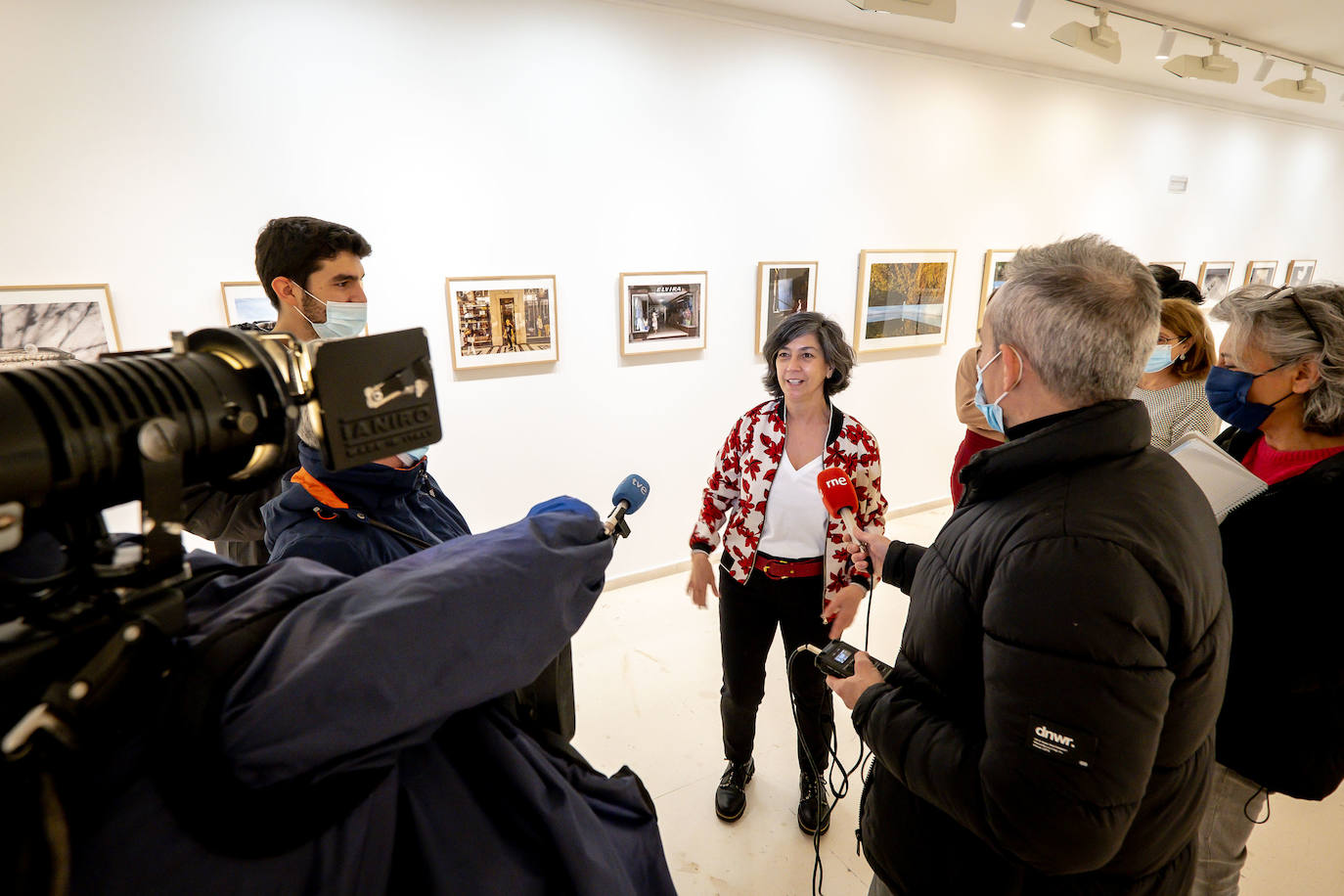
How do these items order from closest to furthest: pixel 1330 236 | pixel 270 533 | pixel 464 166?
pixel 270 533 → pixel 464 166 → pixel 1330 236

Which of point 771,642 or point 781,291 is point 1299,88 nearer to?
point 781,291

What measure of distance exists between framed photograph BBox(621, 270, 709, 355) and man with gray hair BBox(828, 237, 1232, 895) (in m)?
2.66

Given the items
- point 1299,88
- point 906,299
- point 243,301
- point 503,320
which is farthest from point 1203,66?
point 243,301

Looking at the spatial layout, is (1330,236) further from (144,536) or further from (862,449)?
(144,536)

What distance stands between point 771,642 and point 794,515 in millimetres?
503

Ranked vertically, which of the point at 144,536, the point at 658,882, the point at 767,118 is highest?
the point at 767,118

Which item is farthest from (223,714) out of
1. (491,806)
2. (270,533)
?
(270,533)

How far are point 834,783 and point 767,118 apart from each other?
3.72m

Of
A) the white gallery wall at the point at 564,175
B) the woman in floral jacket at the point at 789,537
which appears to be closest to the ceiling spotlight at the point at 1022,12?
the white gallery wall at the point at 564,175

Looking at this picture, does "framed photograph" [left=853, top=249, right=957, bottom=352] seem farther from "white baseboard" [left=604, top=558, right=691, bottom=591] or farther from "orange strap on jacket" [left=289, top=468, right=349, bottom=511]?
"orange strap on jacket" [left=289, top=468, right=349, bottom=511]

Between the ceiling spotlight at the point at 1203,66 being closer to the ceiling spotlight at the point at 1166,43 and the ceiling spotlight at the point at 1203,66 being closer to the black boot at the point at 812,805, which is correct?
the ceiling spotlight at the point at 1166,43

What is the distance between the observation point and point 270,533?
1281 mm

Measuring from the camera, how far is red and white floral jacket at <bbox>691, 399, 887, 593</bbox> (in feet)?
7.14

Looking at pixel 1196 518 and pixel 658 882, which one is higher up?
pixel 1196 518
